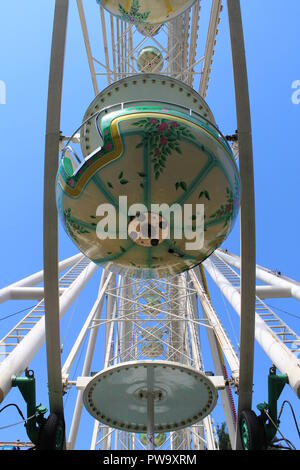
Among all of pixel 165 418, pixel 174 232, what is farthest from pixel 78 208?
pixel 165 418

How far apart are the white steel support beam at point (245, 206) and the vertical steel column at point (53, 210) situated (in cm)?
229

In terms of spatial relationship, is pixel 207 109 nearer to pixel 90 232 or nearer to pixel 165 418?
pixel 90 232

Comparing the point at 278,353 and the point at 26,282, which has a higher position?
the point at 26,282

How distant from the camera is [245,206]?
5863 mm

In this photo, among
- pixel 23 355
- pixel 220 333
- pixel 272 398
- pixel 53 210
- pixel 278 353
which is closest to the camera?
pixel 53 210

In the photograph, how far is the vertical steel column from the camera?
5.66 m

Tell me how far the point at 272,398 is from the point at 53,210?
160 inches

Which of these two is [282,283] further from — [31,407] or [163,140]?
[163,140]

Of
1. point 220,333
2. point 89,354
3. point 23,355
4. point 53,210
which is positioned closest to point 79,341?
point 23,355

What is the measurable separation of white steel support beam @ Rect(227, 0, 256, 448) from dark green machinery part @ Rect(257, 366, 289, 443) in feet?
0.89

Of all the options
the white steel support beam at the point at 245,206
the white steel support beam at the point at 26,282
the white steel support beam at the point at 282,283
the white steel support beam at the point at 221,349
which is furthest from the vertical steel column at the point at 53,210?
the white steel support beam at the point at 282,283

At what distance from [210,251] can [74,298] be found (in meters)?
4.40

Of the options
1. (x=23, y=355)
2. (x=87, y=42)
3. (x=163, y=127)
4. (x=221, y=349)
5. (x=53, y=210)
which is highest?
(x=87, y=42)

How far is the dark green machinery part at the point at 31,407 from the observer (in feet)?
19.3
